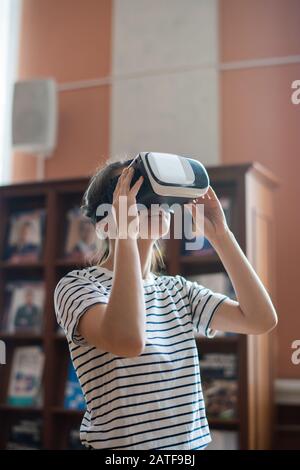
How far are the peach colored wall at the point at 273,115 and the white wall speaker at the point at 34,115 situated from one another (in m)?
0.88

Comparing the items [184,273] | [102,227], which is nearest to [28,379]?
[184,273]

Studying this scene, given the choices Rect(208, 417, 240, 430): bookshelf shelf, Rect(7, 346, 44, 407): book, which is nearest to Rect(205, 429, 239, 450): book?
Rect(208, 417, 240, 430): bookshelf shelf

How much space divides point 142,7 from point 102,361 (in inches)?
94.1

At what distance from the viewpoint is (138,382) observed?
1.02 meters

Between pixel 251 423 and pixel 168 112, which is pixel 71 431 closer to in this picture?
pixel 251 423

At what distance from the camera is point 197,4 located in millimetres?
2877

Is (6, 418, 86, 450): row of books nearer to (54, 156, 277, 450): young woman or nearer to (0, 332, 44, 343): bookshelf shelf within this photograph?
(0, 332, 44, 343): bookshelf shelf

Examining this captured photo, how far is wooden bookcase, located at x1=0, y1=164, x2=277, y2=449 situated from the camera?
2.32 m

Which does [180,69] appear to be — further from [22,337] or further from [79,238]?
[22,337]

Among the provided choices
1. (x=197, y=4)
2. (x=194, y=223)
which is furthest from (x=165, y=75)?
(x=194, y=223)

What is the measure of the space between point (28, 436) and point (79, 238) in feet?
3.10

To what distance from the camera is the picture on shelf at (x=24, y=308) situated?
2742mm

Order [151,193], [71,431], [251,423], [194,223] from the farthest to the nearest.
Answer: [71,431] → [251,423] → [194,223] → [151,193]

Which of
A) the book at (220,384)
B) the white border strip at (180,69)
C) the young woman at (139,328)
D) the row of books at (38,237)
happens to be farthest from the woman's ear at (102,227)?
the white border strip at (180,69)
